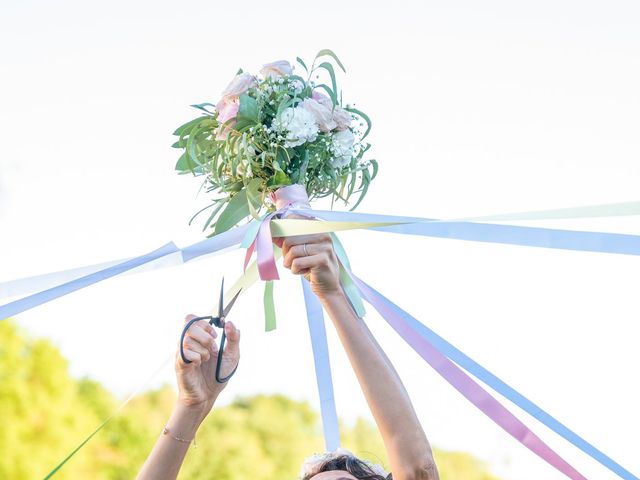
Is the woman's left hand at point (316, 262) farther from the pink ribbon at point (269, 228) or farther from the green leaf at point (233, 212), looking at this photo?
the green leaf at point (233, 212)

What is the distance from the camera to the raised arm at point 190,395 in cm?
309

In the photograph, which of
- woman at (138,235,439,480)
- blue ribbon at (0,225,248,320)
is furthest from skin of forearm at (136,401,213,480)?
blue ribbon at (0,225,248,320)

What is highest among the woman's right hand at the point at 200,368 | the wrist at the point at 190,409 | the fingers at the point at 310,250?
the fingers at the point at 310,250

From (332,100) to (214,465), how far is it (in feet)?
74.2

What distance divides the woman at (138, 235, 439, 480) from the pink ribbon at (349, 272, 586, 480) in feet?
1.46

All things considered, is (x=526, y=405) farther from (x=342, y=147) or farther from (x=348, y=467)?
(x=342, y=147)

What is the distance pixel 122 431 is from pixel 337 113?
73.9 ft

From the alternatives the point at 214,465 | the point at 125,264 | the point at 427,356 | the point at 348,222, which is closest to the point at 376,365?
the point at 348,222

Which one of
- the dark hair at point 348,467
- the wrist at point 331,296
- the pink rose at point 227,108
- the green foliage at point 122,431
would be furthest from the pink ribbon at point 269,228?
the green foliage at point 122,431

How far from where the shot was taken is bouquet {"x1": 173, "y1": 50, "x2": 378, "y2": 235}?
3.29 m

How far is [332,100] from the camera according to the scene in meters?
3.56

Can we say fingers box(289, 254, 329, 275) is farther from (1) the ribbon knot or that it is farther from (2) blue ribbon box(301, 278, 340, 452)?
(2) blue ribbon box(301, 278, 340, 452)

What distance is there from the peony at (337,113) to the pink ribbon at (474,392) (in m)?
0.56

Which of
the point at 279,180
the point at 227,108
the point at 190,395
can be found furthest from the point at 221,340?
the point at 227,108
